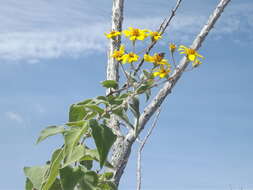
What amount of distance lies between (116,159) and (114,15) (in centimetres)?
89

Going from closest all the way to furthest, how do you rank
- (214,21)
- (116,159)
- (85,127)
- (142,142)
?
1. (85,127)
2. (116,159)
3. (214,21)
4. (142,142)

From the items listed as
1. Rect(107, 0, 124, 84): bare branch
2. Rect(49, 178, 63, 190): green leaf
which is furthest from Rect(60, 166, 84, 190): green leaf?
Rect(107, 0, 124, 84): bare branch

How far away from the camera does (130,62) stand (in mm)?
1398

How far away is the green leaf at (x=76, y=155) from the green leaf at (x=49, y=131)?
74mm

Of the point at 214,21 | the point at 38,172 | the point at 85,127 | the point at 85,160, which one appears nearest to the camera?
the point at 85,127

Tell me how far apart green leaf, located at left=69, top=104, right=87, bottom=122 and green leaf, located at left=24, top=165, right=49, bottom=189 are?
180mm

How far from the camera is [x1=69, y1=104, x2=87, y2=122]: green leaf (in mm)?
1295

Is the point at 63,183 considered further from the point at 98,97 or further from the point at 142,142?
the point at 142,142

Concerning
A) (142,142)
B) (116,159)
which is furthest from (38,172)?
(142,142)

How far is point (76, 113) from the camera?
1.30 m

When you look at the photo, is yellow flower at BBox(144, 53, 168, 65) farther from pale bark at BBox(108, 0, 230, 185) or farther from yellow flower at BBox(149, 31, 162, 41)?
pale bark at BBox(108, 0, 230, 185)

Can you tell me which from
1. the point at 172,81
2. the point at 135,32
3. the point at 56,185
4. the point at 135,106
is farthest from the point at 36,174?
the point at 172,81

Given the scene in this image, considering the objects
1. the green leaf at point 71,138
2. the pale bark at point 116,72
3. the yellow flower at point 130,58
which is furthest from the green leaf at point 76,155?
the pale bark at point 116,72

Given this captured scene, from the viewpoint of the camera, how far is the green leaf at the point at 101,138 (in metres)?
1.14
